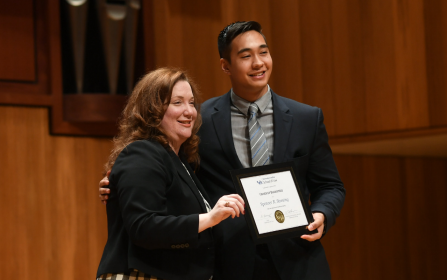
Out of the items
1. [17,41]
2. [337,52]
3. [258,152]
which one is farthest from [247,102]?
[17,41]

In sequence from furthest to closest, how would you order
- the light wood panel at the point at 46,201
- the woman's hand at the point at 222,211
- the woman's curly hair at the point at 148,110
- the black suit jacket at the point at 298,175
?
the light wood panel at the point at 46,201
the black suit jacket at the point at 298,175
the woman's curly hair at the point at 148,110
the woman's hand at the point at 222,211

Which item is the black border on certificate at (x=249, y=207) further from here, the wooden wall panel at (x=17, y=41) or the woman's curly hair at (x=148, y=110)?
the wooden wall panel at (x=17, y=41)

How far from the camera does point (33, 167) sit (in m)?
3.92

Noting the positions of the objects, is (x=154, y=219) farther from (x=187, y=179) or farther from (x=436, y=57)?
(x=436, y=57)

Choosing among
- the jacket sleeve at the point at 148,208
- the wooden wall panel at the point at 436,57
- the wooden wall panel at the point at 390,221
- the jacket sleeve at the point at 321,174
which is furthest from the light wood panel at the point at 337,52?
the jacket sleeve at the point at 148,208

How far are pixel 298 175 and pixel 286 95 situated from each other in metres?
2.11

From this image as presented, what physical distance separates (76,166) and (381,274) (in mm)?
2766

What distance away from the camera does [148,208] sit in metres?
1.72

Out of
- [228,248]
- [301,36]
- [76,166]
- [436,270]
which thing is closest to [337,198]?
[228,248]

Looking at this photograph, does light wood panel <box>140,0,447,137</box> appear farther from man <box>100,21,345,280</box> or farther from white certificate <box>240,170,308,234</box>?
white certificate <box>240,170,308,234</box>

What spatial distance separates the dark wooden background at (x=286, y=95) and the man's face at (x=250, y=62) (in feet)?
4.50

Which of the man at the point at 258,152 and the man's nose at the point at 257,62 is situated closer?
the man at the point at 258,152

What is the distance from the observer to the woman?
1.71 metres

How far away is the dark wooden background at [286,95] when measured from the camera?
3.32m
